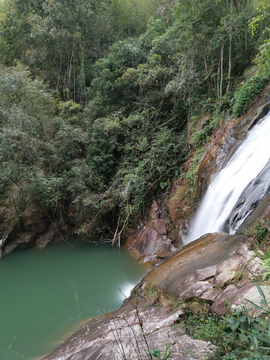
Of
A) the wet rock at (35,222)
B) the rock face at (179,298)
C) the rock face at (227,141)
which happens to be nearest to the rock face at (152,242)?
the rock face at (227,141)

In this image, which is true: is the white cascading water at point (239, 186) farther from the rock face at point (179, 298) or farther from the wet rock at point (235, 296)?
the wet rock at point (235, 296)

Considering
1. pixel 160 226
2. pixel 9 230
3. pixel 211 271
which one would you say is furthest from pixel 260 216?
pixel 9 230

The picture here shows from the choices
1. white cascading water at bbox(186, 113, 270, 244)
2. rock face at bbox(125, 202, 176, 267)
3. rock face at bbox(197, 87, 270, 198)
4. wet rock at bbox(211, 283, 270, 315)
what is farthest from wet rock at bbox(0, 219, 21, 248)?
wet rock at bbox(211, 283, 270, 315)

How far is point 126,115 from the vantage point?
12.9m

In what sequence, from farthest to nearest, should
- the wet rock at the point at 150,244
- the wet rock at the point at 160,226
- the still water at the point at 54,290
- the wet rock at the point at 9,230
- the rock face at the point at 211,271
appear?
the wet rock at the point at 9,230 < the wet rock at the point at 160,226 < the wet rock at the point at 150,244 < the still water at the point at 54,290 < the rock face at the point at 211,271

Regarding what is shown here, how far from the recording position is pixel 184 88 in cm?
1041

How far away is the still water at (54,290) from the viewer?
5.62 metres

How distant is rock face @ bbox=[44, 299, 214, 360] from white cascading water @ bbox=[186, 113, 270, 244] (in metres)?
2.77

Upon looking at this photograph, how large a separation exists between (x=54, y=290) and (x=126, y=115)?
29.0 feet

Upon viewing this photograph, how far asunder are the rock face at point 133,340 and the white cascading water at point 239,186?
2765 millimetres

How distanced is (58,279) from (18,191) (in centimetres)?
411

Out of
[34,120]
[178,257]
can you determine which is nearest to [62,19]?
[34,120]

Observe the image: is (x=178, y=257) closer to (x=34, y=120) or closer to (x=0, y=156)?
(x=0, y=156)

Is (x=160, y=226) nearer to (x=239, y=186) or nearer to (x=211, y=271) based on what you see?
(x=239, y=186)
